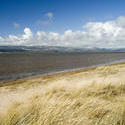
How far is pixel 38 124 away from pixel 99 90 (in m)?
3.97

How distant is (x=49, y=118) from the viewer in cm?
286

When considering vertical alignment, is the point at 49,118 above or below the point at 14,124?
above

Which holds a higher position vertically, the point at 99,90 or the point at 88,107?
the point at 88,107

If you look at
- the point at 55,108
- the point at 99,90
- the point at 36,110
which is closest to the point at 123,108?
the point at 55,108

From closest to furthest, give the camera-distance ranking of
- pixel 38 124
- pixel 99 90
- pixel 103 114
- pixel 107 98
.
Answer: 1. pixel 38 124
2. pixel 103 114
3. pixel 107 98
4. pixel 99 90

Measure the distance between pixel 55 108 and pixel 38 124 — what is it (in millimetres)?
706

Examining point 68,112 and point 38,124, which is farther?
point 68,112

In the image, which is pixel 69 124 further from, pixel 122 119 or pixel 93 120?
pixel 122 119

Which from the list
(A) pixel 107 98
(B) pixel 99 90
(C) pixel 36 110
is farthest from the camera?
(B) pixel 99 90

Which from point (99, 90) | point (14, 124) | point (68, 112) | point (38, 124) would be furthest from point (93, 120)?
point (99, 90)

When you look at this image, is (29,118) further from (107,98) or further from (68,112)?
(107,98)

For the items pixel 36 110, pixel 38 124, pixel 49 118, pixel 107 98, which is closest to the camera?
pixel 38 124

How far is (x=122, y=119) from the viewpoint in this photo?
2.74m

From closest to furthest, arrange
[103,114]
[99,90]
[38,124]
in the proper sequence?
[38,124] → [103,114] → [99,90]
